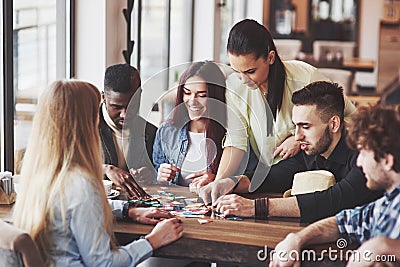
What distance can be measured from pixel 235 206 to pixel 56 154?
25.0 inches

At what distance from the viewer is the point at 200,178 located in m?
2.77

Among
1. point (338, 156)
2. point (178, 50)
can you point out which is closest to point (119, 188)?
point (338, 156)

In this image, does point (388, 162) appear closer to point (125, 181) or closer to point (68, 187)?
point (68, 187)

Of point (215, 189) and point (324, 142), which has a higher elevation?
point (324, 142)

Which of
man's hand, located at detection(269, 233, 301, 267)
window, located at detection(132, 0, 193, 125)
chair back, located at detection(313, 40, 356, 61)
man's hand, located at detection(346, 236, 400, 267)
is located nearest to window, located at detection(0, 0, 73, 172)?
window, located at detection(132, 0, 193, 125)

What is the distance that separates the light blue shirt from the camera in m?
2.12

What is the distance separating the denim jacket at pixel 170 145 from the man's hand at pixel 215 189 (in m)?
0.14

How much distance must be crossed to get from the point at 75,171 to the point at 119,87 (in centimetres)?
78

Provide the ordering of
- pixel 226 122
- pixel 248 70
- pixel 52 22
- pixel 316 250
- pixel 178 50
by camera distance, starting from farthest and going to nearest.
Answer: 1. pixel 178 50
2. pixel 52 22
3. pixel 248 70
4. pixel 226 122
5. pixel 316 250

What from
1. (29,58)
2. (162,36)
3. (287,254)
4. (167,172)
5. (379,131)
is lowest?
(287,254)

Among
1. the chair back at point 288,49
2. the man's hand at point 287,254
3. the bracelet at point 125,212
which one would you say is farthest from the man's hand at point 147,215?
the chair back at point 288,49

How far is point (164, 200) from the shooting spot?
2.68 m

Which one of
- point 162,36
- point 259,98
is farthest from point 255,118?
point 162,36

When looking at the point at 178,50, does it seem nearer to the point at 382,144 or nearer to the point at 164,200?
the point at 164,200
